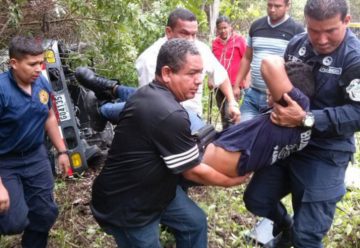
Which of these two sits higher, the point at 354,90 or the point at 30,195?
the point at 354,90

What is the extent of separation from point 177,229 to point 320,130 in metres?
1.08

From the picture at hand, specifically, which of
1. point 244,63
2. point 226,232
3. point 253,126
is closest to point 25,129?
point 253,126

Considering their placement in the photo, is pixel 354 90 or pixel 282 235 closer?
pixel 354 90

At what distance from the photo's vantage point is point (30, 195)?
3002mm

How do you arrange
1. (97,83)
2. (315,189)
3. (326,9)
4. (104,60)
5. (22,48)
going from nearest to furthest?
(326,9) → (315,189) → (22,48) → (97,83) → (104,60)

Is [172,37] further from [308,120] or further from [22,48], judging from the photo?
[308,120]

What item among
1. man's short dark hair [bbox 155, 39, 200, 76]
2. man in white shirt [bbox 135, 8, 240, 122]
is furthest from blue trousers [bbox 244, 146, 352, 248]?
man in white shirt [bbox 135, 8, 240, 122]

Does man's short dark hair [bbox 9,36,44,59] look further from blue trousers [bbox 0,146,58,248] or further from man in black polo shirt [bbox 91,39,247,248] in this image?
man in black polo shirt [bbox 91,39,247,248]

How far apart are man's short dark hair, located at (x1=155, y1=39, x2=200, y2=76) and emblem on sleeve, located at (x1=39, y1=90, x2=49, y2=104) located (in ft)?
4.18

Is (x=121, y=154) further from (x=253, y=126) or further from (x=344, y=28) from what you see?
(x=344, y=28)

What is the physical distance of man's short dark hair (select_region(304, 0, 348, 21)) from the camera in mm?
2217

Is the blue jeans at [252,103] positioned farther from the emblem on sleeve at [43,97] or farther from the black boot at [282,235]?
the emblem on sleeve at [43,97]

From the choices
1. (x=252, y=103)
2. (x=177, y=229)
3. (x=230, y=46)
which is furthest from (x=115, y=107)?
(x=230, y=46)

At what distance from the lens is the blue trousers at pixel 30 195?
281 centimetres
